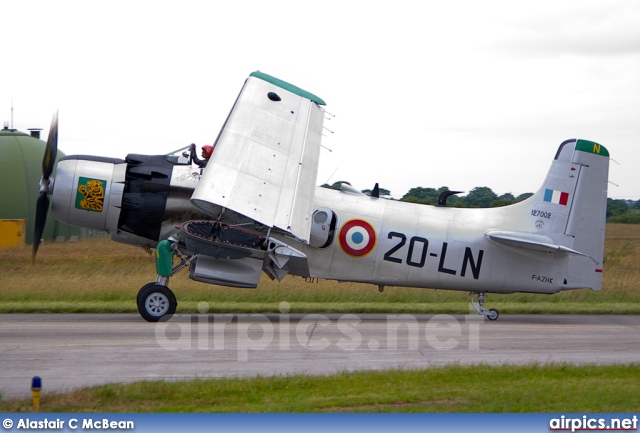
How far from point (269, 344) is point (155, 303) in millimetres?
3243

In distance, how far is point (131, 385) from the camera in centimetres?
951

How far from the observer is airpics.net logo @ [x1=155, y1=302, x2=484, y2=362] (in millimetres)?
13102

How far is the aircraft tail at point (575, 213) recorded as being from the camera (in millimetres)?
18047

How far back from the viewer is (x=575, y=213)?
59.3 ft

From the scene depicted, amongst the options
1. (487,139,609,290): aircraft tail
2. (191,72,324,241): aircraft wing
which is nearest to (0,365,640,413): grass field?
(191,72,324,241): aircraft wing

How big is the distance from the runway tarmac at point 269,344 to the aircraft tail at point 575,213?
1212 millimetres

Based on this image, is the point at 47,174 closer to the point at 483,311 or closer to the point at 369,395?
the point at 369,395

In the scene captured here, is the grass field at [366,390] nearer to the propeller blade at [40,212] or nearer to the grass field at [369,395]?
the grass field at [369,395]

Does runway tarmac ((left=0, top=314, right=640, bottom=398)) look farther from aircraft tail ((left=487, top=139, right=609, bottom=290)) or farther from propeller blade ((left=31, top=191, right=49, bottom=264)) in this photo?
propeller blade ((left=31, top=191, right=49, bottom=264))

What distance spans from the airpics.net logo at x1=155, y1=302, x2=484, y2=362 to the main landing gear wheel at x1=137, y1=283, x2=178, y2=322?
0.23 m

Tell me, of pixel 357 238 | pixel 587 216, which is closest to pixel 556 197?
pixel 587 216

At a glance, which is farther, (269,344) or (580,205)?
(580,205)

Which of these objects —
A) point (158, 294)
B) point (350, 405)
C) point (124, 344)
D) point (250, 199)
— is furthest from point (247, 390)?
point (158, 294)

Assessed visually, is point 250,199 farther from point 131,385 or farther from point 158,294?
point 131,385
